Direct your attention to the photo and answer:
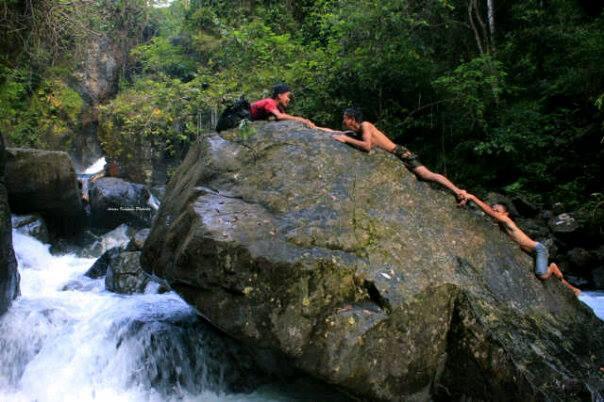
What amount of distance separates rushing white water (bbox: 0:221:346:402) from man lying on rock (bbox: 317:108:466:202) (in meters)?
2.66

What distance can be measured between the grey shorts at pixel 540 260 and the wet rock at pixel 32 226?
1018 centimetres

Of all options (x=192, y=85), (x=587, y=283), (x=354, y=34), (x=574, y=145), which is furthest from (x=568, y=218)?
(x=192, y=85)

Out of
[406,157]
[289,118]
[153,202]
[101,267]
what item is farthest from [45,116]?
[406,157]

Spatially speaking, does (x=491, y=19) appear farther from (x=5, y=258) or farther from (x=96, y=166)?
(x=96, y=166)

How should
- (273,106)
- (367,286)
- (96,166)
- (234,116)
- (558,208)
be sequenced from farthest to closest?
(96,166) → (558,208) → (273,106) → (234,116) → (367,286)

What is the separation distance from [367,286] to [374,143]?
2.20m

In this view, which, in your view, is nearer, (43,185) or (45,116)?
(43,185)

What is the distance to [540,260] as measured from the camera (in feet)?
18.5

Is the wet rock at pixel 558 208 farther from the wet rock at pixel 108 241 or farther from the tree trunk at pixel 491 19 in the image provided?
the wet rock at pixel 108 241

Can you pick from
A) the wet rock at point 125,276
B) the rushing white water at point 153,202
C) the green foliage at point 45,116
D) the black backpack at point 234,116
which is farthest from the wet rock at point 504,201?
the green foliage at point 45,116

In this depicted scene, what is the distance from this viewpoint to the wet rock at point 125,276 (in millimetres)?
8984

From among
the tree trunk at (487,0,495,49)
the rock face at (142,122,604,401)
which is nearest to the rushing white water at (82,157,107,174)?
the tree trunk at (487,0,495,49)

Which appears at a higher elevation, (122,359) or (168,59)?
(168,59)

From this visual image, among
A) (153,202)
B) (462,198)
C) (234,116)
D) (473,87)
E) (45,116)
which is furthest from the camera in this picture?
(45,116)
